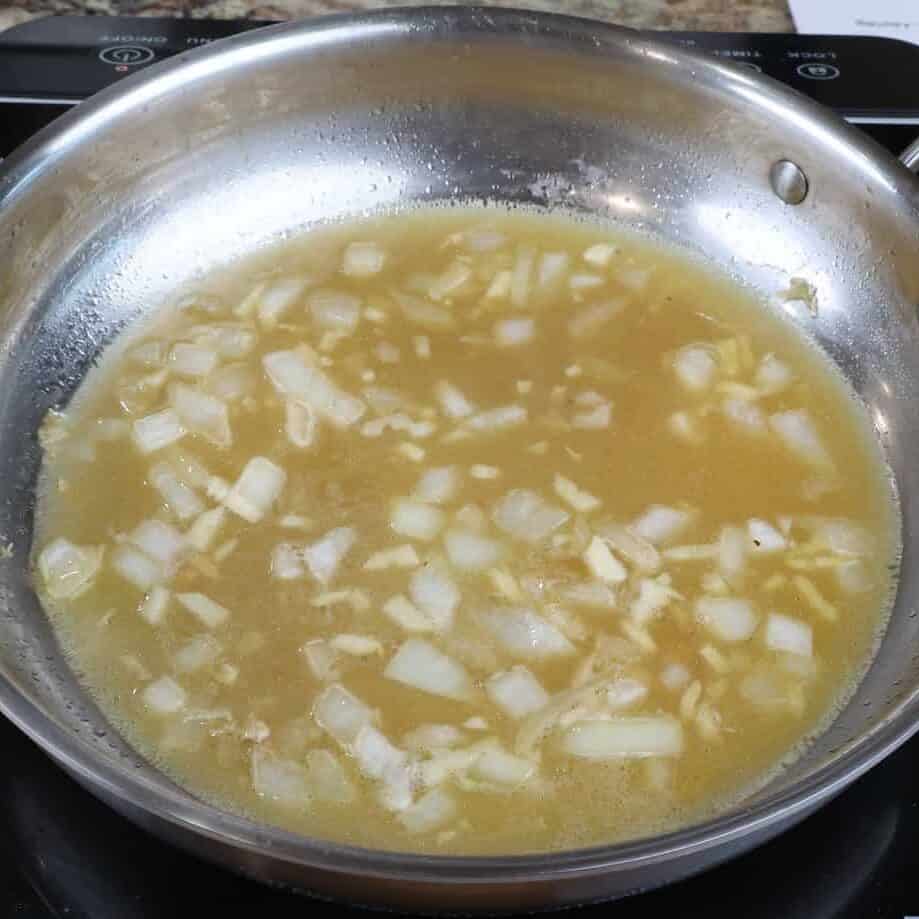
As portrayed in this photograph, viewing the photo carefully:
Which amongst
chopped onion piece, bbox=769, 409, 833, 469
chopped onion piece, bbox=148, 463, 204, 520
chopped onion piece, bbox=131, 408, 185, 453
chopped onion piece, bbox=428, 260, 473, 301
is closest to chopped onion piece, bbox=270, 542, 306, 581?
chopped onion piece, bbox=148, 463, 204, 520

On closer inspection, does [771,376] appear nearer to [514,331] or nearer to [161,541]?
[514,331]

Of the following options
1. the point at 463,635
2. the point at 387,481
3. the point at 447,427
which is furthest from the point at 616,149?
the point at 463,635

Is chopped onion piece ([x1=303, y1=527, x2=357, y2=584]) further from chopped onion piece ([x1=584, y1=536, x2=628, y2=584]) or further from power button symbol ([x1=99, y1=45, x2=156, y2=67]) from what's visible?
power button symbol ([x1=99, y1=45, x2=156, y2=67])

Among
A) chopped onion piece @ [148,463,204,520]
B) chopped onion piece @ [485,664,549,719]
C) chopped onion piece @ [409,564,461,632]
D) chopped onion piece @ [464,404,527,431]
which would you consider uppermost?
chopped onion piece @ [464,404,527,431]

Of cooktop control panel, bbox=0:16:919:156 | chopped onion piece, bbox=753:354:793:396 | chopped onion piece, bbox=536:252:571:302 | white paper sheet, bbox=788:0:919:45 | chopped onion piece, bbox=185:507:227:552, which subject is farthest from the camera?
white paper sheet, bbox=788:0:919:45

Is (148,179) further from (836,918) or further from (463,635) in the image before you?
(836,918)

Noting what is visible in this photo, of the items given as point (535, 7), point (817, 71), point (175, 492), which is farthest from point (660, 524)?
point (535, 7)

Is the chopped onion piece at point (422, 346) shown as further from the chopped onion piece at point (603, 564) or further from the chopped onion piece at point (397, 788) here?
the chopped onion piece at point (397, 788)
